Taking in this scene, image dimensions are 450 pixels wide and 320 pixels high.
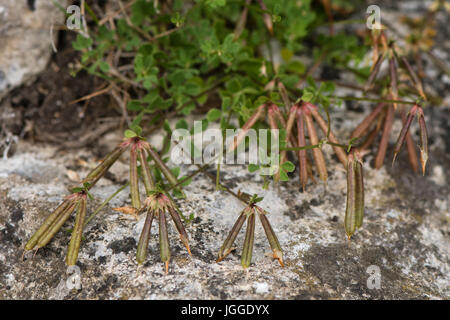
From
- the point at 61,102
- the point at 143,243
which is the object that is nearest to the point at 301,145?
the point at 143,243

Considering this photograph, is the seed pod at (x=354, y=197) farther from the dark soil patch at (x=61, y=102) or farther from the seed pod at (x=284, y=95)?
the dark soil patch at (x=61, y=102)

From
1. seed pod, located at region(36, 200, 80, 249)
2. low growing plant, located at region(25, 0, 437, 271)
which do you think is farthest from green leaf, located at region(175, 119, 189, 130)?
seed pod, located at region(36, 200, 80, 249)

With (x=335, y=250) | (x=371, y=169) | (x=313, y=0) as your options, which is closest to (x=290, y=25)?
(x=313, y=0)

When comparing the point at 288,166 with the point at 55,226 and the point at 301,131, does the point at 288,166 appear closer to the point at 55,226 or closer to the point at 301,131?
the point at 301,131

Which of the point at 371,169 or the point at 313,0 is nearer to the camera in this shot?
the point at 371,169

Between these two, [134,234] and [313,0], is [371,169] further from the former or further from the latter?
[313,0]

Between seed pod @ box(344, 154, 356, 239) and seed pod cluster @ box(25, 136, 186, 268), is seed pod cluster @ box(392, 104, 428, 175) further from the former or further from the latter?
seed pod cluster @ box(25, 136, 186, 268)
